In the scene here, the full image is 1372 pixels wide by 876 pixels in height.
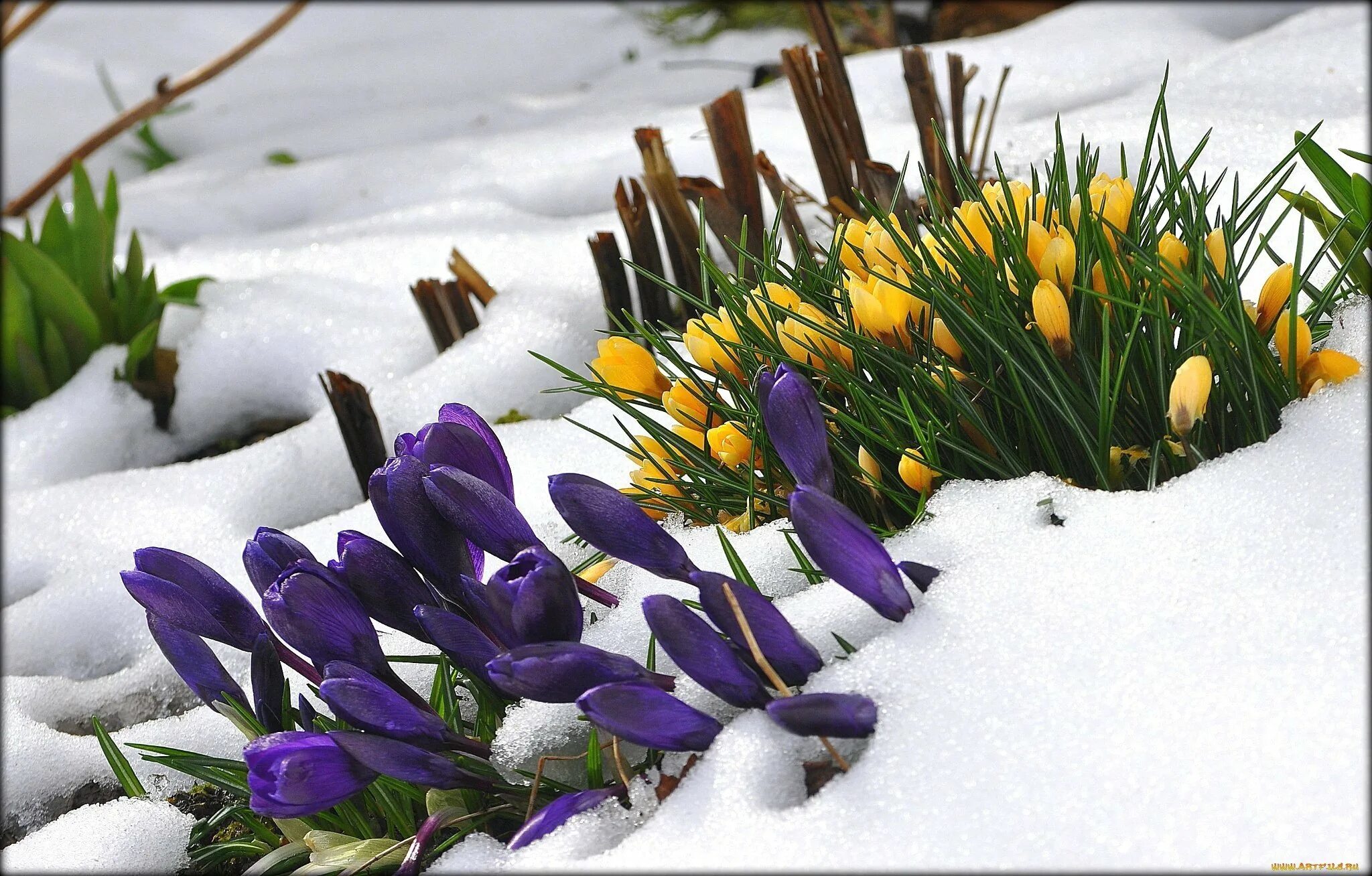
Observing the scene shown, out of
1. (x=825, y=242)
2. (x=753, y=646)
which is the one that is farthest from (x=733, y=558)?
(x=825, y=242)

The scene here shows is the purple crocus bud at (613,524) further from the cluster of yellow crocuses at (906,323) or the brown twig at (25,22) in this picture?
the brown twig at (25,22)

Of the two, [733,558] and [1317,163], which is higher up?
[1317,163]

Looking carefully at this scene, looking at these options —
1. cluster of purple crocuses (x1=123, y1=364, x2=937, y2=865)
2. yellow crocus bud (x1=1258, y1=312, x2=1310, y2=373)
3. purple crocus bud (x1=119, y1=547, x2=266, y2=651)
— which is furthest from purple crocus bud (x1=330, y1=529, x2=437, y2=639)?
yellow crocus bud (x1=1258, y1=312, x2=1310, y2=373)

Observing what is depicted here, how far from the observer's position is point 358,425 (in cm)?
145

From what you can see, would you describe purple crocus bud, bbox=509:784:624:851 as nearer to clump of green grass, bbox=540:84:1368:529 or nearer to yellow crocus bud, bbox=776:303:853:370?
clump of green grass, bbox=540:84:1368:529

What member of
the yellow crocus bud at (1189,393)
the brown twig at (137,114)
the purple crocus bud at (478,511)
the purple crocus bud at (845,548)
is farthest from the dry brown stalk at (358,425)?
the brown twig at (137,114)

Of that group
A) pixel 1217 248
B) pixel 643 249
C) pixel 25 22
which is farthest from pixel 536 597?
pixel 25 22

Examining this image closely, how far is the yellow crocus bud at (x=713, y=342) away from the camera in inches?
37.7

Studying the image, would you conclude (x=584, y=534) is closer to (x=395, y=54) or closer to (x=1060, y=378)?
(x=1060, y=378)

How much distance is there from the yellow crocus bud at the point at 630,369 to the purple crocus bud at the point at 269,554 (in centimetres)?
31

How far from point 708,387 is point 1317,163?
549 millimetres

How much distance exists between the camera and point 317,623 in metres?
0.83

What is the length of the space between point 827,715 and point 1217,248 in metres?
0.49

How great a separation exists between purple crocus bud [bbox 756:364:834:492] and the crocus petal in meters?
0.33
